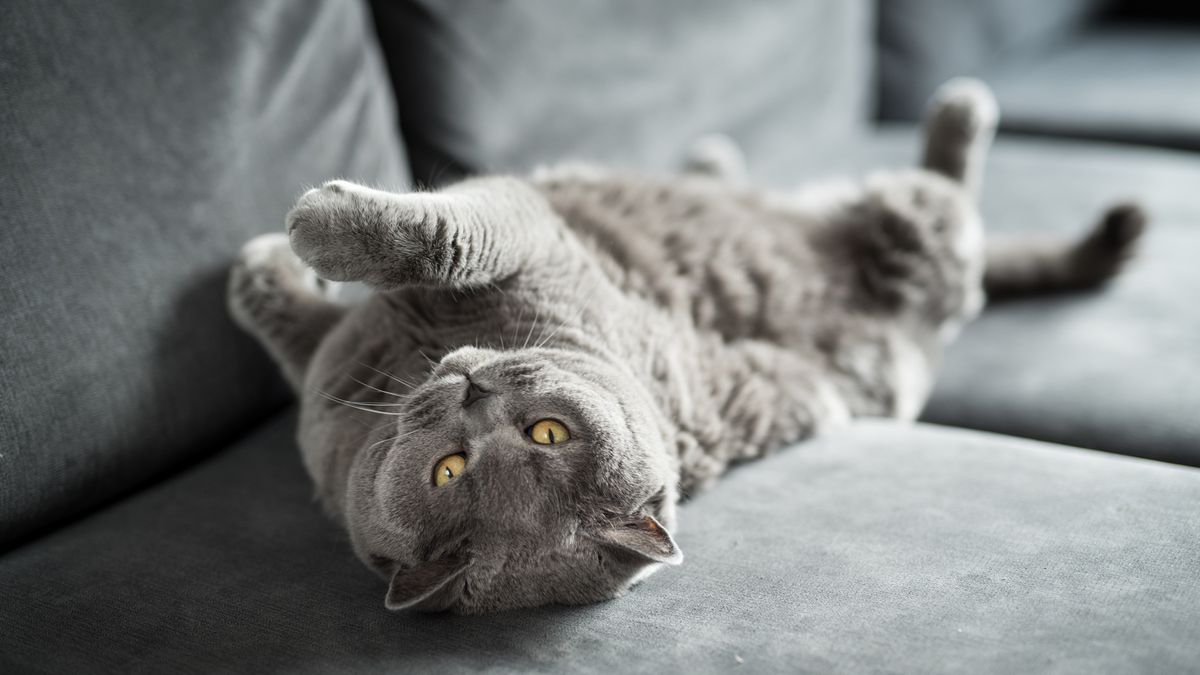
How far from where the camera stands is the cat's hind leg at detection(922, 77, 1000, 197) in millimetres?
1875

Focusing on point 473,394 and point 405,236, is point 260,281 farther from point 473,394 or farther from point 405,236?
point 473,394

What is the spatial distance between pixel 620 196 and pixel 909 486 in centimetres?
68

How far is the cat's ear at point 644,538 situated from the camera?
3.38 ft

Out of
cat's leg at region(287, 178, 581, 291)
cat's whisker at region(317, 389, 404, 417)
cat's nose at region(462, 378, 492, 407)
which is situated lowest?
cat's whisker at region(317, 389, 404, 417)

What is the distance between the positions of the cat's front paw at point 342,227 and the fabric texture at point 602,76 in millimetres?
577

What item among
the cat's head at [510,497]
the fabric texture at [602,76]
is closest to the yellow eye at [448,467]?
the cat's head at [510,497]

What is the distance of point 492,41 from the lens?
169cm

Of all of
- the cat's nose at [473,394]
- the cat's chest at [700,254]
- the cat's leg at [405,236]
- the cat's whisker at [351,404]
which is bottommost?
the cat's whisker at [351,404]

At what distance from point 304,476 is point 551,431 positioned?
0.46 meters

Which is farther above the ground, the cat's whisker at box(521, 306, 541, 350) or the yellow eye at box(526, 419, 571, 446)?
the cat's whisker at box(521, 306, 541, 350)

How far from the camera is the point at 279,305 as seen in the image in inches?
53.9

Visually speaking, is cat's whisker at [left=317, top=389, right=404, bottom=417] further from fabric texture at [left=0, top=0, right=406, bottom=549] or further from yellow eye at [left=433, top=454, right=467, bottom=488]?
fabric texture at [left=0, top=0, right=406, bottom=549]

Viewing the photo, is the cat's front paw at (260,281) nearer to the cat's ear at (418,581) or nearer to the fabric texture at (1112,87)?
the cat's ear at (418,581)

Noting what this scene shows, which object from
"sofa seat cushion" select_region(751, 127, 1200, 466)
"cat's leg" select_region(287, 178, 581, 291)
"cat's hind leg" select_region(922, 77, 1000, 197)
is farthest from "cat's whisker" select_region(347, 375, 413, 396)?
"cat's hind leg" select_region(922, 77, 1000, 197)
